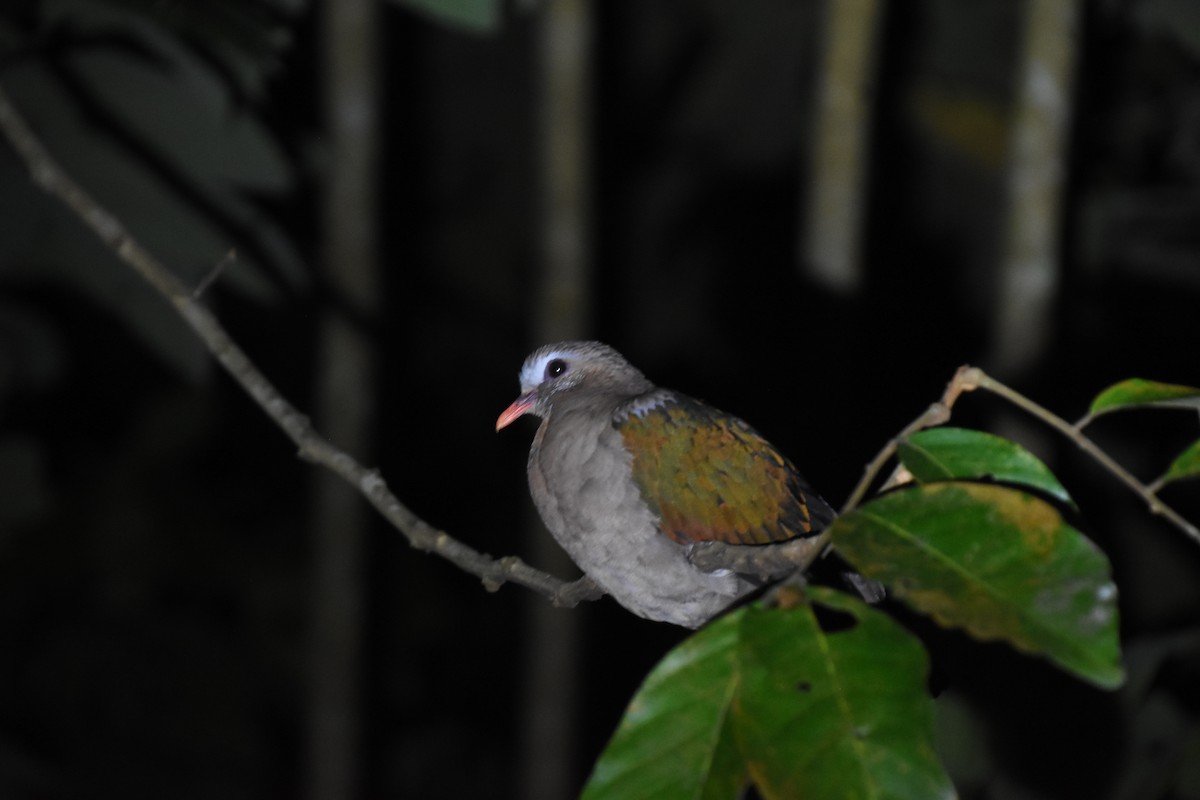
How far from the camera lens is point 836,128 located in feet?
13.5

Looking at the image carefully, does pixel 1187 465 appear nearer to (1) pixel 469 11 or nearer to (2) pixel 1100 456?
(2) pixel 1100 456

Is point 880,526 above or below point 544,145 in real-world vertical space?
below

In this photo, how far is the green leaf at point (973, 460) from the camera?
126cm

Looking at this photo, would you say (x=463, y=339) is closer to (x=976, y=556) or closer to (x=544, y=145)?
(x=544, y=145)

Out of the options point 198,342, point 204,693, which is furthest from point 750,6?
→ point 204,693

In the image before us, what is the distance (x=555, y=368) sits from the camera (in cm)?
273

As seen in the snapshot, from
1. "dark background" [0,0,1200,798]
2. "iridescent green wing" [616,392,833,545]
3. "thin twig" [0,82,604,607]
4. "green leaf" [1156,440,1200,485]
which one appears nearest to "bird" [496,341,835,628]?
"iridescent green wing" [616,392,833,545]

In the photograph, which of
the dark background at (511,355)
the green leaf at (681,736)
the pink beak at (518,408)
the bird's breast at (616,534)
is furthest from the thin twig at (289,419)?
the dark background at (511,355)

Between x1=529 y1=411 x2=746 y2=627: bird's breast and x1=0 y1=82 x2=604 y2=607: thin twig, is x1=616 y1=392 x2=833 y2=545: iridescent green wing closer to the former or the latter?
x1=529 y1=411 x2=746 y2=627: bird's breast

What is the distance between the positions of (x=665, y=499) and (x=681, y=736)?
41.8 inches

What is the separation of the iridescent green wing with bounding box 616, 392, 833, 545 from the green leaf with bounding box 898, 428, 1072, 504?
84 cm

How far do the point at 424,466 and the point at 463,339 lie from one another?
0.96m

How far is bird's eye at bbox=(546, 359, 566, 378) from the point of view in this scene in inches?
107

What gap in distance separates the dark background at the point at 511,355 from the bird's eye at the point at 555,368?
148cm
